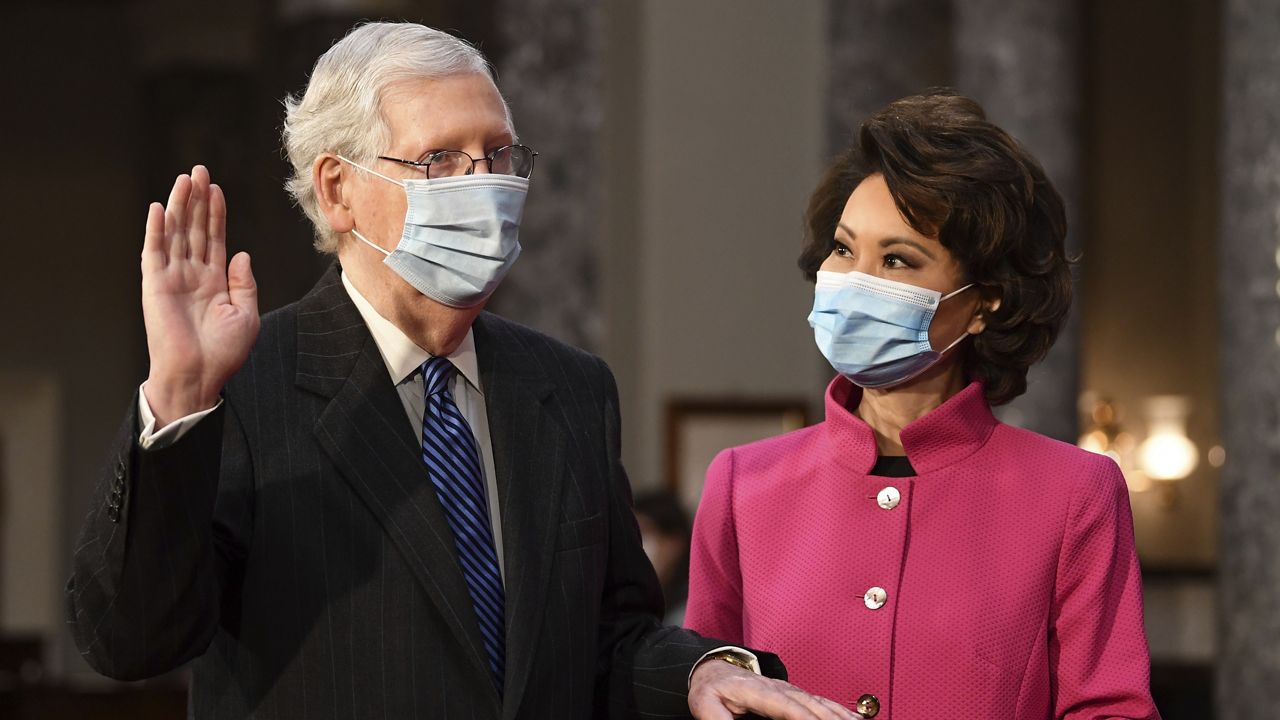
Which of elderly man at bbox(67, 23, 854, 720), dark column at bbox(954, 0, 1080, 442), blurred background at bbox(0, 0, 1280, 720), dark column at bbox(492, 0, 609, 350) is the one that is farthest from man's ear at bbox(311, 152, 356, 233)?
dark column at bbox(954, 0, 1080, 442)

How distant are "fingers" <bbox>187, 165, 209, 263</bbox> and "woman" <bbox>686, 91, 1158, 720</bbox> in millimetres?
961

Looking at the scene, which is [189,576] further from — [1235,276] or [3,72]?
[3,72]

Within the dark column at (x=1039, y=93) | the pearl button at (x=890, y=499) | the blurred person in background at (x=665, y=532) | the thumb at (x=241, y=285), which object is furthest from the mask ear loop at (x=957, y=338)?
the dark column at (x=1039, y=93)

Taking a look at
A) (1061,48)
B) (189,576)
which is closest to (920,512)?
(189,576)

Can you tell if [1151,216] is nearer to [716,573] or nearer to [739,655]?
[716,573]

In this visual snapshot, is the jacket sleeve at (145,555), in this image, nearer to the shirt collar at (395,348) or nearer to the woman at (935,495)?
the shirt collar at (395,348)

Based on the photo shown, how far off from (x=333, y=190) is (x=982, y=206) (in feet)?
3.16

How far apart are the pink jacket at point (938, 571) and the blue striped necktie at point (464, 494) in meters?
0.47

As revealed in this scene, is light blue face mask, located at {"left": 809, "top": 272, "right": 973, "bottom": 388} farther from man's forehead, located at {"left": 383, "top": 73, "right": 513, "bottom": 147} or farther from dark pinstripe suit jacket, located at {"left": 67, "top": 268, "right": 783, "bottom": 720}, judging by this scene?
man's forehead, located at {"left": 383, "top": 73, "right": 513, "bottom": 147}

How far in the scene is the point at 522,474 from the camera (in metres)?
2.35

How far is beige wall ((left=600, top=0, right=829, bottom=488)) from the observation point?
342 inches

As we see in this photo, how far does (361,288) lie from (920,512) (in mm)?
909

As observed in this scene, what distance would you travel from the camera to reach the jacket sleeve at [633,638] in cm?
237

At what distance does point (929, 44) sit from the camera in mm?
8453
